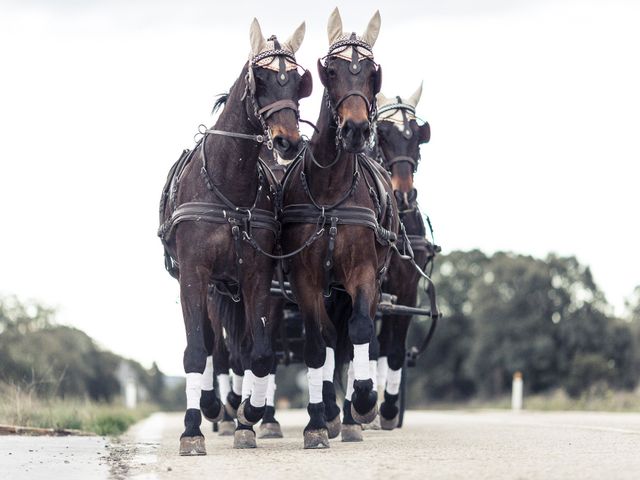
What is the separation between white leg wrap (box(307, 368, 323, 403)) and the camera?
1055cm

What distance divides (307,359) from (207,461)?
205cm

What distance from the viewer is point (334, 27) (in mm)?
10445

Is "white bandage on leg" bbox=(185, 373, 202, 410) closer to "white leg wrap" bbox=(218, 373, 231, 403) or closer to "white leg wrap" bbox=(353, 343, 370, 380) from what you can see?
"white leg wrap" bbox=(353, 343, 370, 380)

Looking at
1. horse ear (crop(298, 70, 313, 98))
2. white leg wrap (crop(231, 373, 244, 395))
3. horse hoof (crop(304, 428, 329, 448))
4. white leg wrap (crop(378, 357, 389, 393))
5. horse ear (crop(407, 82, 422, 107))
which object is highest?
horse ear (crop(407, 82, 422, 107))

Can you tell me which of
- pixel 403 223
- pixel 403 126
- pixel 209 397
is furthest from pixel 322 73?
pixel 209 397

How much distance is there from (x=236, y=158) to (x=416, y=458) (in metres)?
3.08

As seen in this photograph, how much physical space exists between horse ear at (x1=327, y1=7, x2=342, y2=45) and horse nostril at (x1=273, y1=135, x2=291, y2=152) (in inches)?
47.4

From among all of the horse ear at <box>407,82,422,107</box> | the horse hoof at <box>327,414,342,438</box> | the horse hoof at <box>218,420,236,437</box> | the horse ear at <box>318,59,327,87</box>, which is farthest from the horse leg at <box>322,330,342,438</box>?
the horse ear at <box>407,82,422,107</box>

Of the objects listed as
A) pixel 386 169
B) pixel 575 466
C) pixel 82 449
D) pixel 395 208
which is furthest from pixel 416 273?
pixel 575 466

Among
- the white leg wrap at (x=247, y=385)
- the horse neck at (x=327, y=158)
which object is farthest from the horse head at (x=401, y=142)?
the white leg wrap at (x=247, y=385)

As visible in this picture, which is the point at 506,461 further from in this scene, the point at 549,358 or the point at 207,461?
the point at 549,358

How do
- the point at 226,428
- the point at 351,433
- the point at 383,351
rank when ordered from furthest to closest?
1. the point at 226,428
2. the point at 383,351
3. the point at 351,433

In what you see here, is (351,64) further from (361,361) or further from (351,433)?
(351,433)

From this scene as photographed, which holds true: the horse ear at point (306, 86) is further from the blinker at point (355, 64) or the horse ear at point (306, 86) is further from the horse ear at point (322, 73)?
the blinker at point (355, 64)
